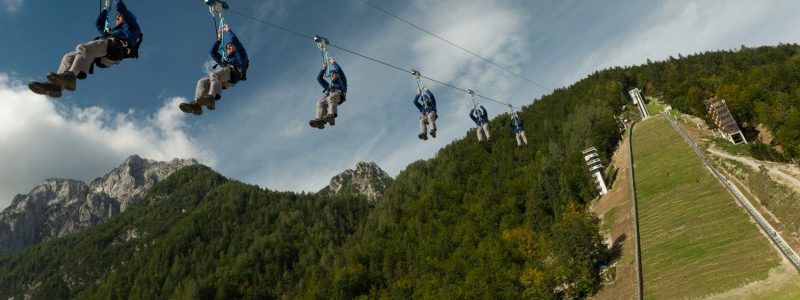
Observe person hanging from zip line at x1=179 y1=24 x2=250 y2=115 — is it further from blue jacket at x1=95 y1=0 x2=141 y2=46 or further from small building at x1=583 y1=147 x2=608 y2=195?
small building at x1=583 y1=147 x2=608 y2=195

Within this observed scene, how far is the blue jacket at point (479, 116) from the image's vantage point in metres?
33.3

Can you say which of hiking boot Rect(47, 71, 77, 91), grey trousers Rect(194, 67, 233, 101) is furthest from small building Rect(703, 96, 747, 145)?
hiking boot Rect(47, 71, 77, 91)

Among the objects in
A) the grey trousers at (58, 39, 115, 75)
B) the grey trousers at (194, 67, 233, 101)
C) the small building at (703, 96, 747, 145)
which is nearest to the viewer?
the grey trousers at (58, 39, 115, 75)

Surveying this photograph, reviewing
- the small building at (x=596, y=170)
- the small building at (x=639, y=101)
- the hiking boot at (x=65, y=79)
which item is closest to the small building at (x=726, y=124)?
the small building at (x=596, y=170)

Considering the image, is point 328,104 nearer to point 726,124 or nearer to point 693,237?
point 693,237

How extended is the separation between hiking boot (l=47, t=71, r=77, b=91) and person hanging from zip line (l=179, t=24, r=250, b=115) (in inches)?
110

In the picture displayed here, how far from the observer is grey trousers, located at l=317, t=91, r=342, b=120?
1933 centimetres

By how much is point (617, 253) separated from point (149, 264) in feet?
563

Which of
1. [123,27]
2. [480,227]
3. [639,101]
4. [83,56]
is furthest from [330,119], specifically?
[639,101]

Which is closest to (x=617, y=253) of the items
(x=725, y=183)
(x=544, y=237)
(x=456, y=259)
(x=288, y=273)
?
(x=725, y=183)

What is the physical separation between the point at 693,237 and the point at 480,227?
67.8m

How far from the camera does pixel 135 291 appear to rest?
16725cm

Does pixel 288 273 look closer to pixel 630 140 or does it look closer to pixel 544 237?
pixel 544 237

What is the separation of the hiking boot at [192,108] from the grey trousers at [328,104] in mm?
5761
